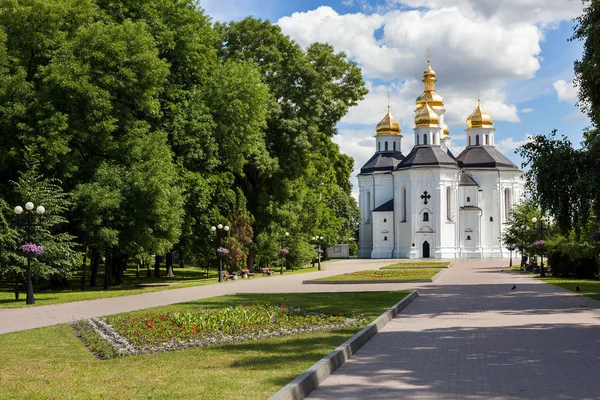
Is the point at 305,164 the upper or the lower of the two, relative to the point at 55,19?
lower

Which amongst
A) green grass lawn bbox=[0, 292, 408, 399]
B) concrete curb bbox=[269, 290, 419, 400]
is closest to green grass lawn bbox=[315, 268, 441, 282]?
concrete curb bbox=[269, 290, 419, 400]

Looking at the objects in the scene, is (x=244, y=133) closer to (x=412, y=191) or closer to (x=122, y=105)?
(x=122, y=105)

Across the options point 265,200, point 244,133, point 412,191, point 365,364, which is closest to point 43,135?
point 244,133

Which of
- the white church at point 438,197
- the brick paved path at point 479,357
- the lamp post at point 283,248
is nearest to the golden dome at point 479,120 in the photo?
the white church at point 438,197

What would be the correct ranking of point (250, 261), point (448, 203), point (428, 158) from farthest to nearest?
1. point (428, 158)
2. point (448, 203)
3. point (250, 261)

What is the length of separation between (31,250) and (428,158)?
215 feet

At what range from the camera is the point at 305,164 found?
42375 millimetres

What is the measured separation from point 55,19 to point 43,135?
5094 mm

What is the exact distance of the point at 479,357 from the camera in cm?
1051

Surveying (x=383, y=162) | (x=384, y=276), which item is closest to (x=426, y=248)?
(x=383, y=162)

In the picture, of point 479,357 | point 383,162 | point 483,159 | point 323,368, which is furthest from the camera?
point 383,162

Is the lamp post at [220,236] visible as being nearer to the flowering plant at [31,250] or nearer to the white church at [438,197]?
the flowering plant at [31,250]

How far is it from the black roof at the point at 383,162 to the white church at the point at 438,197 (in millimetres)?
145

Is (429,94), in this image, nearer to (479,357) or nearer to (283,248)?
(283,248)
